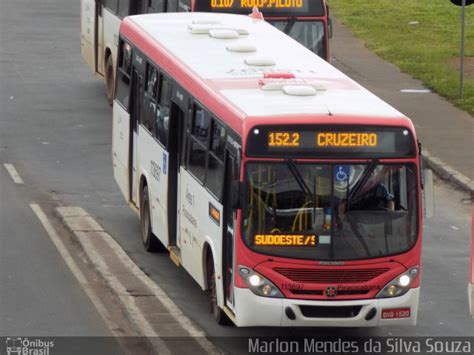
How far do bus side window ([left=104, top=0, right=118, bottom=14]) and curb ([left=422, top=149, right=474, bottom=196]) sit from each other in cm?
813

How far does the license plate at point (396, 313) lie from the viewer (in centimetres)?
1498

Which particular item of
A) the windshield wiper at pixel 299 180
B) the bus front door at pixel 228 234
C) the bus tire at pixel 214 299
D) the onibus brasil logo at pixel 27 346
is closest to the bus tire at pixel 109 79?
the bus tire at pixel 214 299

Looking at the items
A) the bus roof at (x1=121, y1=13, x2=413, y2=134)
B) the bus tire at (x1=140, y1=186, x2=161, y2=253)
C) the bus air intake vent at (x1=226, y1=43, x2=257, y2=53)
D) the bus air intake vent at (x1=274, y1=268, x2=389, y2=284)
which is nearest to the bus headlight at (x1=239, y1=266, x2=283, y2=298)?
the bus air intake vent at (x1=274, y1=268, x2=389, y2=284)

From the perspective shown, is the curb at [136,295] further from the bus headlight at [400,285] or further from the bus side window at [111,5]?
the bus side window at [111,5]

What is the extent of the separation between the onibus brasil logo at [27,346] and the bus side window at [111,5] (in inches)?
639

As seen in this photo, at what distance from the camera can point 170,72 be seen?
18.5 meters

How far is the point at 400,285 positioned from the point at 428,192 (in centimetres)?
96

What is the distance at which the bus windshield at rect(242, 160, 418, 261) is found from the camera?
48.6 ft

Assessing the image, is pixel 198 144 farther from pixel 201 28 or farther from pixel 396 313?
pixel 396 313

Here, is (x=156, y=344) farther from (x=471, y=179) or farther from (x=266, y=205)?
(x=471, y=179)

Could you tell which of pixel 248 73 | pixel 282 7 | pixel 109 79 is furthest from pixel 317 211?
pixel 109 79

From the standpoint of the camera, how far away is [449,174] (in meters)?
24.6

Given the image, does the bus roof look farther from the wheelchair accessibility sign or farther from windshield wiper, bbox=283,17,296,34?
windshield wiper, bbox=283,17,296,34

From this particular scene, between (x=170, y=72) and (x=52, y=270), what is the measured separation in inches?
109
